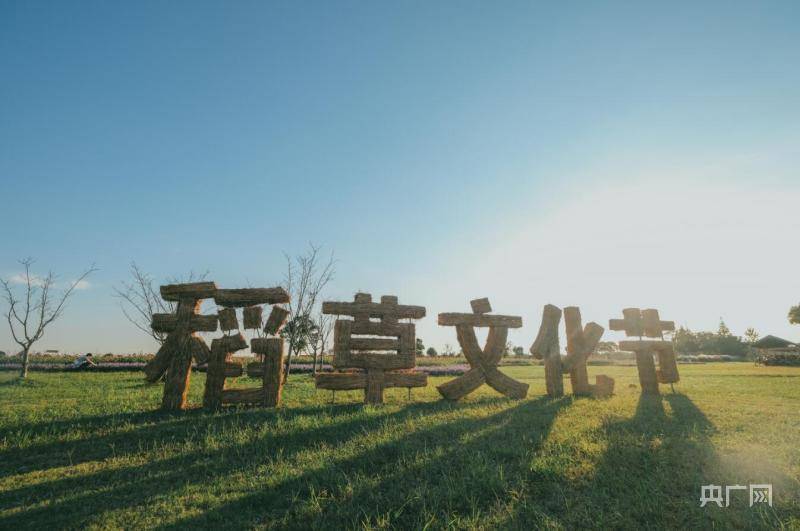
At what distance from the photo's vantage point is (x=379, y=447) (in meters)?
6.10

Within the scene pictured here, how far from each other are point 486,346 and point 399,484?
24.5 ft

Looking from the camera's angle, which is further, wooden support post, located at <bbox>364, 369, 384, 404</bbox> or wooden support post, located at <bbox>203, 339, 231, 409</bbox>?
wooden support post, located at <bbox>364, 369, 384, 404</bbox>

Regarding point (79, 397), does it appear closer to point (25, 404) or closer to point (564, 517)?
point (25, 404)

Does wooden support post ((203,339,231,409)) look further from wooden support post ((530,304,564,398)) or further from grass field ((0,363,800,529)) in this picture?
wooden support post ((530,304,564,398))

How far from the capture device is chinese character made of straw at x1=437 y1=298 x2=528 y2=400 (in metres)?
11.3

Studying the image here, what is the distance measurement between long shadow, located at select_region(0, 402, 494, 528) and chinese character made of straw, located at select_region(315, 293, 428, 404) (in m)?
2.06

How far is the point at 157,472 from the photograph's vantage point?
553 cm

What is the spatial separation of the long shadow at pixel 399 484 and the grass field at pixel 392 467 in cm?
2

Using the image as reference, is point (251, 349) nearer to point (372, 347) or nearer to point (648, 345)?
point (372, 347)

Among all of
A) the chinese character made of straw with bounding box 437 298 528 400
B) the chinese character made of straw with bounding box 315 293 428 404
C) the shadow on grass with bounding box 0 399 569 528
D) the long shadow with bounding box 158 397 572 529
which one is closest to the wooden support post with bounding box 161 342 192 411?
the shadow on grass with bounding box 0 399 569 528

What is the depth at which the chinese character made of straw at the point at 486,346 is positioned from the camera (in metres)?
11.3

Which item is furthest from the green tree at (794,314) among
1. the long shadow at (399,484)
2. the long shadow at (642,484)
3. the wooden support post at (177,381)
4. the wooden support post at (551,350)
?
the wooden support post at (177,381)

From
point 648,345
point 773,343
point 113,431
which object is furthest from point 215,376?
point 773,343

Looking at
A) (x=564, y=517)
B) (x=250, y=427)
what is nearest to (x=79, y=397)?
(x=250, y=427)
